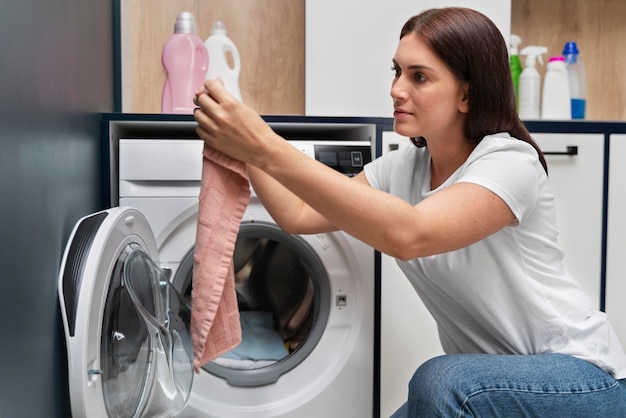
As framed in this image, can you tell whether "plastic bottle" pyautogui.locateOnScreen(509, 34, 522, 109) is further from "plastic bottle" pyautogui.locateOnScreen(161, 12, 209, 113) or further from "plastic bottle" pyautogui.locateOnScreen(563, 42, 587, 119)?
"plastic bottle" pyautogui.locateOnScreen(161, 12, 209, 113)

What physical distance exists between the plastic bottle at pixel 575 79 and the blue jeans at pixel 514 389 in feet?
4.52

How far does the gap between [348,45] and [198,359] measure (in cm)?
129

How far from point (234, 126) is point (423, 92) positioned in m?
0.41

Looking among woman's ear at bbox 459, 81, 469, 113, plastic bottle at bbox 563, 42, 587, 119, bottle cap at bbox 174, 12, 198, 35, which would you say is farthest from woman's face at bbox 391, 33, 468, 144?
plastic bottle at bbox 563, 42, 587, 119

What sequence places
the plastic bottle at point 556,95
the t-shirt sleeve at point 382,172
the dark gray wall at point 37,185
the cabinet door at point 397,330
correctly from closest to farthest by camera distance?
the dark gray wall at point 37,185, the t-shirt sleeve at point 382,172, the cabinet door at point 397,330, the plastic bottle at point 556,95

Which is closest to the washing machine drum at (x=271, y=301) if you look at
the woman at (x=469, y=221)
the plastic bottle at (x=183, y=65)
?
the woman at (x=469, y=221)

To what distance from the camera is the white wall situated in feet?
6.96

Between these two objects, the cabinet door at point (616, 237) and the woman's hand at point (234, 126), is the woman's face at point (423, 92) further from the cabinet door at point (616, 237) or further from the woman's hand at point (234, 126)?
the cabinet door at point (616, 237)

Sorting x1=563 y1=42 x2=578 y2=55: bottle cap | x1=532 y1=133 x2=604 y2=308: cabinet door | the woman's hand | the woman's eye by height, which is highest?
x1=563 y1=42 x2=578 y2=55: bottle cap

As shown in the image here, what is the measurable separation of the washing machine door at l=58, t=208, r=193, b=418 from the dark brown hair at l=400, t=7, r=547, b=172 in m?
0.71

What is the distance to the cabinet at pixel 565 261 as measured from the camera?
1817 millimetres

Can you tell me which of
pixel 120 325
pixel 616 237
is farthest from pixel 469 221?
pixel 616 237

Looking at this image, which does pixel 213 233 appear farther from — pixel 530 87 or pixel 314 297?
pixel 530 87

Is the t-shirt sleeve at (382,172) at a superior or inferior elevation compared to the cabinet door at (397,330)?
superior
